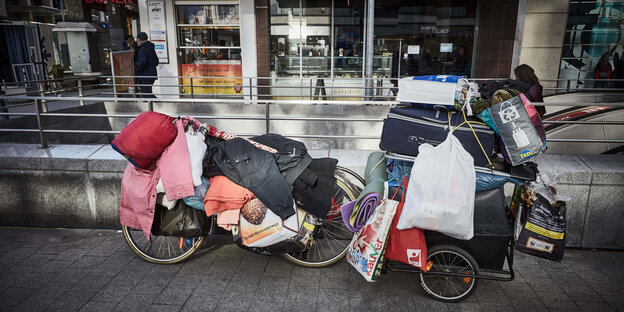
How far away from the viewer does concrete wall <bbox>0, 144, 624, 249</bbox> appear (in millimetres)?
4418

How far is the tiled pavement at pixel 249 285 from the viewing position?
139 inches

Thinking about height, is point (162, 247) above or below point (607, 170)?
below

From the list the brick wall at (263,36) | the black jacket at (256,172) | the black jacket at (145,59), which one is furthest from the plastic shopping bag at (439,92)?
the brick wall at (263,36)

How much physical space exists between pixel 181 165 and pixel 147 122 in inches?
18.8

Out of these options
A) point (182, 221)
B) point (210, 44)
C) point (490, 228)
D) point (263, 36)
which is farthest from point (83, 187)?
point (210, 44)

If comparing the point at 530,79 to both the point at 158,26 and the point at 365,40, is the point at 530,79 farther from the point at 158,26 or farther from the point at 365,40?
the point at 158,26

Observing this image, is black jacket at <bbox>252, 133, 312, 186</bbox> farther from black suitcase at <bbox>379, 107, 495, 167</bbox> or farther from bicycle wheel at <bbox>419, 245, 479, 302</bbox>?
bicycle wheel at <bbox>419, 245, 479, 302</bbox>

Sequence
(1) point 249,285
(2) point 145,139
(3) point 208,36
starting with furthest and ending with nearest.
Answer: (3) point 208,36
(1) point 249,285
(2) point 145,139

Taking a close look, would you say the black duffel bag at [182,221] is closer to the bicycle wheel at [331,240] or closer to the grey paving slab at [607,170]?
the bicycle wheel at [331,240]

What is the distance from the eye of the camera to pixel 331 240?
14.4ft

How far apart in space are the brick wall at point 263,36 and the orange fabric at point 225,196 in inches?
426

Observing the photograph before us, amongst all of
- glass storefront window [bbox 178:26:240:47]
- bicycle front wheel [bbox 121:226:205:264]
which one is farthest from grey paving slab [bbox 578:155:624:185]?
glass storefront window [bbox 178:26:240:47]

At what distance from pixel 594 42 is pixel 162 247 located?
15247 millimetres

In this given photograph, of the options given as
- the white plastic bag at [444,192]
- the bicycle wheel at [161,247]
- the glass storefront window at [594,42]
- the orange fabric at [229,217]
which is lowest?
the bicycle wheel at [161,247]
